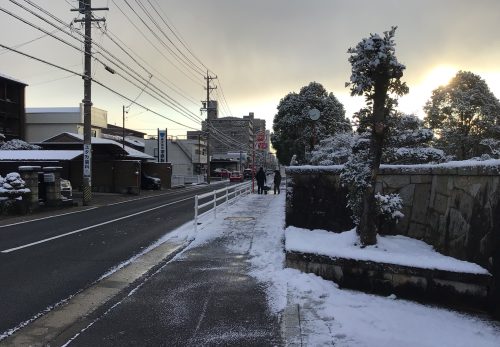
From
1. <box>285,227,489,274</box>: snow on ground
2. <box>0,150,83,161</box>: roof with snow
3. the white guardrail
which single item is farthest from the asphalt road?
<box>0,150,83,161</box>: roof with snow

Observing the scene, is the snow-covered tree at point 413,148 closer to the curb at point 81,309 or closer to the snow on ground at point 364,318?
the snow on ground at point 364,318

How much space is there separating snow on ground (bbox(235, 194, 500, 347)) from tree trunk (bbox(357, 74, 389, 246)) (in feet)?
3.94

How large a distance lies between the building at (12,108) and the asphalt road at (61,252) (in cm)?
3916

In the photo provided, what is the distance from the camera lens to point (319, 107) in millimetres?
27922

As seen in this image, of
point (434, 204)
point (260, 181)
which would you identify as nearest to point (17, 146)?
point (260, 181)

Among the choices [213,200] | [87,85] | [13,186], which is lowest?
[213,200]

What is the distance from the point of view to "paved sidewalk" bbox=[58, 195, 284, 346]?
197 inches

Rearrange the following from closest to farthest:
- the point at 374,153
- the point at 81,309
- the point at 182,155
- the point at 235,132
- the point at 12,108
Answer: the point at 81,309 < the point at 374,153 < the point at 12,108 < the point at 182,155 < the point at 235,132

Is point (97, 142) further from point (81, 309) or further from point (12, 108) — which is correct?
point (81, 309)

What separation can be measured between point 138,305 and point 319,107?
23154mm

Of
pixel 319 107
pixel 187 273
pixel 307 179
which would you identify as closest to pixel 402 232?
pixel 307 179

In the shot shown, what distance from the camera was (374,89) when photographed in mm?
7562

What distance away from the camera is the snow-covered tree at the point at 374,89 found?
7.29m

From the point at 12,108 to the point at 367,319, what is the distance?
55793 millimetres
